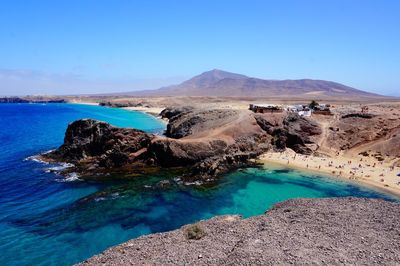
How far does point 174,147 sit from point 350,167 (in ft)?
70.9

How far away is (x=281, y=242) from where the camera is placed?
18.8 m

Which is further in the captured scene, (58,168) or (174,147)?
(174,147)

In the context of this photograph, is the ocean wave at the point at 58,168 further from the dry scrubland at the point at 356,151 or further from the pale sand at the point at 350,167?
the dry scrubland at the point at 356,151

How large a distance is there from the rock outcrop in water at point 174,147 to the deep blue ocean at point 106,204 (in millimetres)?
3007

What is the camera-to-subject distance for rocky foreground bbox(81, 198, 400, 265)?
17.2m

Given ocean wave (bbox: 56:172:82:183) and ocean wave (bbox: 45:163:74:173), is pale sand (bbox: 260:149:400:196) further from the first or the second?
ocean wave (bbox: 45:163:74:173)

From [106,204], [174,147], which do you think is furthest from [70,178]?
[174,147]

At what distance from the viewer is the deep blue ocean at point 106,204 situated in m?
22.2

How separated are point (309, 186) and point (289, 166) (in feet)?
25.8

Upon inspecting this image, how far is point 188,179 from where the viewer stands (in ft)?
118

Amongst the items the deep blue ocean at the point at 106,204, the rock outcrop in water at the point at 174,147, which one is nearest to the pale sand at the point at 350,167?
the deep blue ocean at the point at 106,204

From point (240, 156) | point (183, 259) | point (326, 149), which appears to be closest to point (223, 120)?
point (240, 156)

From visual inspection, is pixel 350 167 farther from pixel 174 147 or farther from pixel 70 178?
pixel 70 178

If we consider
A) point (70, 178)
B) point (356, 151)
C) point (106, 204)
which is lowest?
point (106, 204)
